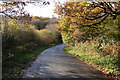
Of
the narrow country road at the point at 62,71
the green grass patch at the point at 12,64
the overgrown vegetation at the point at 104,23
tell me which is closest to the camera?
the narrow country road at the point at 62,71

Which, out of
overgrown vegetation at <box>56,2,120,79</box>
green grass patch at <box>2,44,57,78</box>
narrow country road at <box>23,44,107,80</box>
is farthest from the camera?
overgrown vegetation at <box>56,2,120,79</box>

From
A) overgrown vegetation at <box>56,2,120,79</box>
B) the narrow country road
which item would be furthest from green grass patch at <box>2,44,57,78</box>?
overgrown vegetation at <box>56,2,120,79</box>

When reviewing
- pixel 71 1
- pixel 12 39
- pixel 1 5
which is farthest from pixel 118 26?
pixel 12 39

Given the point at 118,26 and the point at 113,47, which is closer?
the point at 113,47

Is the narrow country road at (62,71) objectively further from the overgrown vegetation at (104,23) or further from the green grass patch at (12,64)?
the overgrown vegetation at (104,23)

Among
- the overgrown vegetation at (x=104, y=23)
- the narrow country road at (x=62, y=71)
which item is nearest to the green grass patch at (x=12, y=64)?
the narrow country road at (x=62, y=71)

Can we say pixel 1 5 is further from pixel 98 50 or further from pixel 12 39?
pixel 98 50

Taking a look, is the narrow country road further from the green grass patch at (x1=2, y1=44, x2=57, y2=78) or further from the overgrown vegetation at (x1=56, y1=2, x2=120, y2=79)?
the overgrown vegetation at (x1=56, y1=2, x2=120, y2=79)

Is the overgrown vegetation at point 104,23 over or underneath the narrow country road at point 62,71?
over

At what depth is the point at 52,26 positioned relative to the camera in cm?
4875

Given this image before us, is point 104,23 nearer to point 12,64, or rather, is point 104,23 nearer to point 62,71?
point 62,71

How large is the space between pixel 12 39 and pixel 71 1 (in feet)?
23.5

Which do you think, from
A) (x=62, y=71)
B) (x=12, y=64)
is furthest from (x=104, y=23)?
(x=12, y=64)

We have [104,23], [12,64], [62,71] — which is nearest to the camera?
[62,71]
